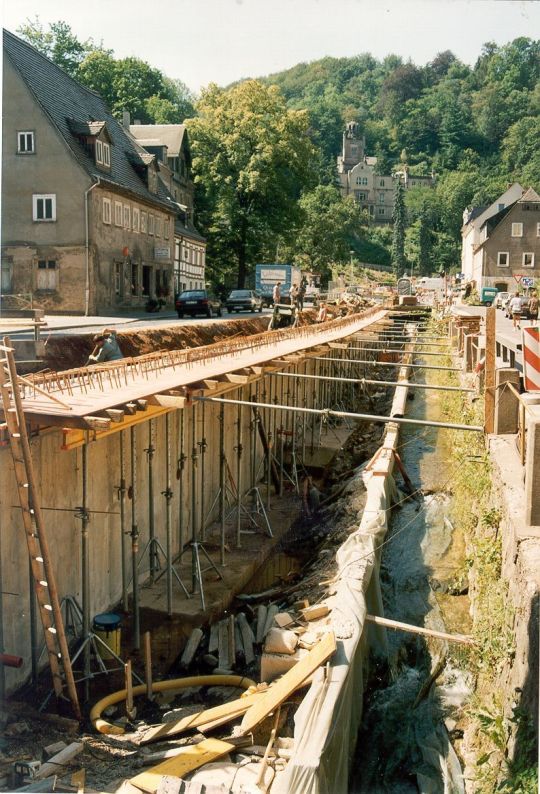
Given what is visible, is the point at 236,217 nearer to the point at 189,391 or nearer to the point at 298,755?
the point at 189,391

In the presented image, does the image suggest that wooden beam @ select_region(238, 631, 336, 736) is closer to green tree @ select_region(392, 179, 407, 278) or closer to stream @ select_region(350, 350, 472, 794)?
stream @ select_region(350, 350, 472, 794)

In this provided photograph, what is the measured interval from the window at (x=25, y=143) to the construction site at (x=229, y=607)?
20.6 metres

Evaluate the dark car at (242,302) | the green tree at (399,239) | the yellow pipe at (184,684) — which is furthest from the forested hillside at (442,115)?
the dark car at (242,302)

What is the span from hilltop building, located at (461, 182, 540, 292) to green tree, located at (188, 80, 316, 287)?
16860mm

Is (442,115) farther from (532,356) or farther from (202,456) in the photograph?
(532,356)

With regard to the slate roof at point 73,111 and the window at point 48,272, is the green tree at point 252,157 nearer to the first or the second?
the slate roof at point 73,111

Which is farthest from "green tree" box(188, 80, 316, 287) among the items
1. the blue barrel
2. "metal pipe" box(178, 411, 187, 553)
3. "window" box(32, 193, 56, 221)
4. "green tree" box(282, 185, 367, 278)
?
the blue barrel

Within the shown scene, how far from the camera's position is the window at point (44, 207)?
119 ft

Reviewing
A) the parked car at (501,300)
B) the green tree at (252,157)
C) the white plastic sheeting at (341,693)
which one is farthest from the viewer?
the green tree at (252,157)

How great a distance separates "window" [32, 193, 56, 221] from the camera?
36219 millimetres

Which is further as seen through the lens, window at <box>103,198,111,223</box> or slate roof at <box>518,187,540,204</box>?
slate roof at <box>518,187,540,204</box>

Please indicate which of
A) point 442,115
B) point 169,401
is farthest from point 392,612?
point 442,115

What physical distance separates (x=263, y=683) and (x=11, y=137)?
3057 cm

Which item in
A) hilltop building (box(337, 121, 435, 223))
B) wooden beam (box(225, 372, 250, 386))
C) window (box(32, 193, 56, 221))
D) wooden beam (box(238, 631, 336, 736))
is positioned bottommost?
wooden beam (box(238, 631, 336, 736))
